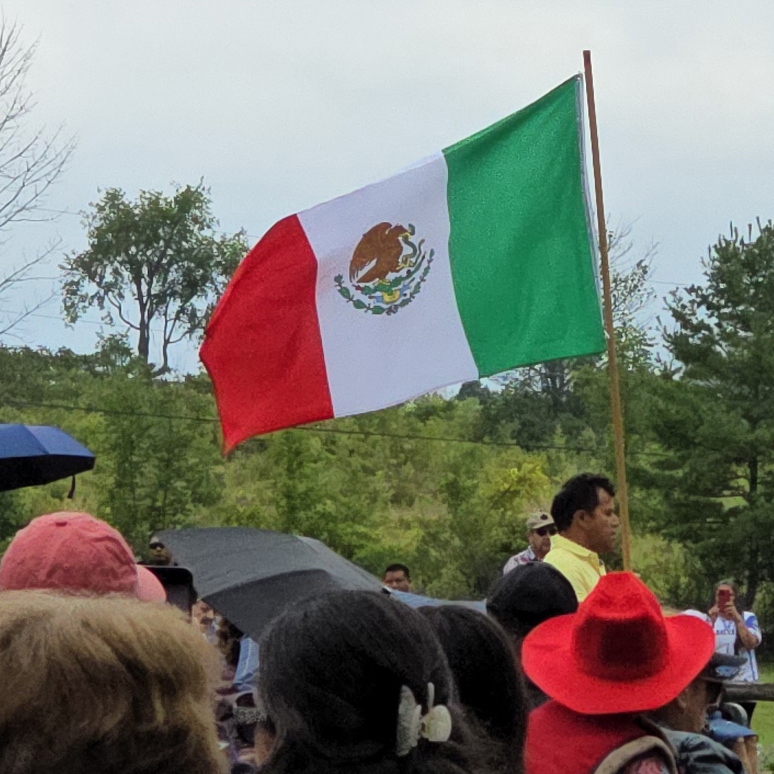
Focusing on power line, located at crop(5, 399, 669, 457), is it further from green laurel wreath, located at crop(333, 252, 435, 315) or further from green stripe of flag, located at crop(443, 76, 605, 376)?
green stripe of flag, located at crop(443, 76, 605, 376)

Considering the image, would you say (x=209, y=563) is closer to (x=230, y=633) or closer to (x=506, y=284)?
(x=230, y=633)

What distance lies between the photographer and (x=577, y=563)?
554 centimetres

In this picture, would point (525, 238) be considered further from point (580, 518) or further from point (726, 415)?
point (726, 415)

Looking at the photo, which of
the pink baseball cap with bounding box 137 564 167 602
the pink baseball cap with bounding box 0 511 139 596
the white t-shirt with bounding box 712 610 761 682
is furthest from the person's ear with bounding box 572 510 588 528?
the white t-shirt with bounding box 712 610 761 682

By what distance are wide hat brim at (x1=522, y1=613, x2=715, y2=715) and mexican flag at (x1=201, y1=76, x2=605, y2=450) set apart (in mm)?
3089

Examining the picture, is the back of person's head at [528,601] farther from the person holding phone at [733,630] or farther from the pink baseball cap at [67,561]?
the person holding phone at [733,630]

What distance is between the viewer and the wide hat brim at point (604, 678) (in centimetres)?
284

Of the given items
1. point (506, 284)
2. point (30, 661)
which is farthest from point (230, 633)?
point (30, 661)

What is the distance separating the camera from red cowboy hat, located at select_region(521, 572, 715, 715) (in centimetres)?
288

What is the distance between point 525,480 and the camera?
100 ft

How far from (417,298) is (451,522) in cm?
2443

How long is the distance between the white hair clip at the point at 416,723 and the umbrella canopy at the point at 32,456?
17.2 ft

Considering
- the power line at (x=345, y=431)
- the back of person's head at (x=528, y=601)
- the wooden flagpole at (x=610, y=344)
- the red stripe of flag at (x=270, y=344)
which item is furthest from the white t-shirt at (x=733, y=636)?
the power line at (x=345, y=431)

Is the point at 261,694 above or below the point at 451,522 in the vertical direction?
above
